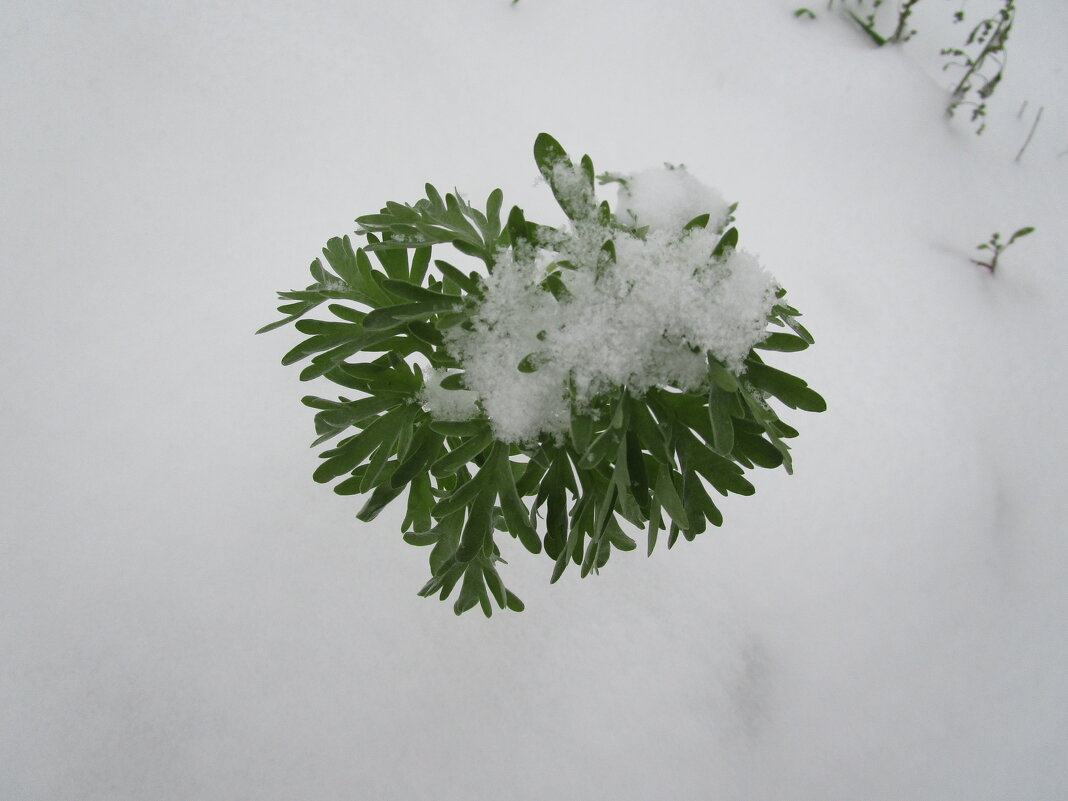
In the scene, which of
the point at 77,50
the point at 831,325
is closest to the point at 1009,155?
the point at 831,325

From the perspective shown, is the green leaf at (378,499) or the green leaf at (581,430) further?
the green leaf at (378,499)

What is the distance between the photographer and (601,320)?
1073 millimetres

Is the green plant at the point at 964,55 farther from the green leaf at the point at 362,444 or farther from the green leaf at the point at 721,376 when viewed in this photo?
the green leaf at the point at 362,444

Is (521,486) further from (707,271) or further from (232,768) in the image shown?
(232,768)

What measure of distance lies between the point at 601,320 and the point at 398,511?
0.98 meters

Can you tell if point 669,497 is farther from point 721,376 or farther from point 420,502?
point 420,502

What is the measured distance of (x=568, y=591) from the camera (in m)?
1.84

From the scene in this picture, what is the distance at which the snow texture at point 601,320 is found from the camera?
106cm

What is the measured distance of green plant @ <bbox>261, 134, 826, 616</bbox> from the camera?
1.06 metres

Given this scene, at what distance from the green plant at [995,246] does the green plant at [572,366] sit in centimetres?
170

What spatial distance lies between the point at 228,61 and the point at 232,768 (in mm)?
1976

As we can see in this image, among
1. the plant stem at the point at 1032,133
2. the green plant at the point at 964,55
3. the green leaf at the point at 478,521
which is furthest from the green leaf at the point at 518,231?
the plant stem at the point at 1032,133

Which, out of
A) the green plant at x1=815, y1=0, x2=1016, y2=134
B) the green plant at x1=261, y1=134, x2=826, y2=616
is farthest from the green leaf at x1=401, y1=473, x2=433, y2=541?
the green plant at x1=815, y1=0, x2=1016, y2=134

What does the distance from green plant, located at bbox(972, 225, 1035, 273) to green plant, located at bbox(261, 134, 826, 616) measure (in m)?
1.70
